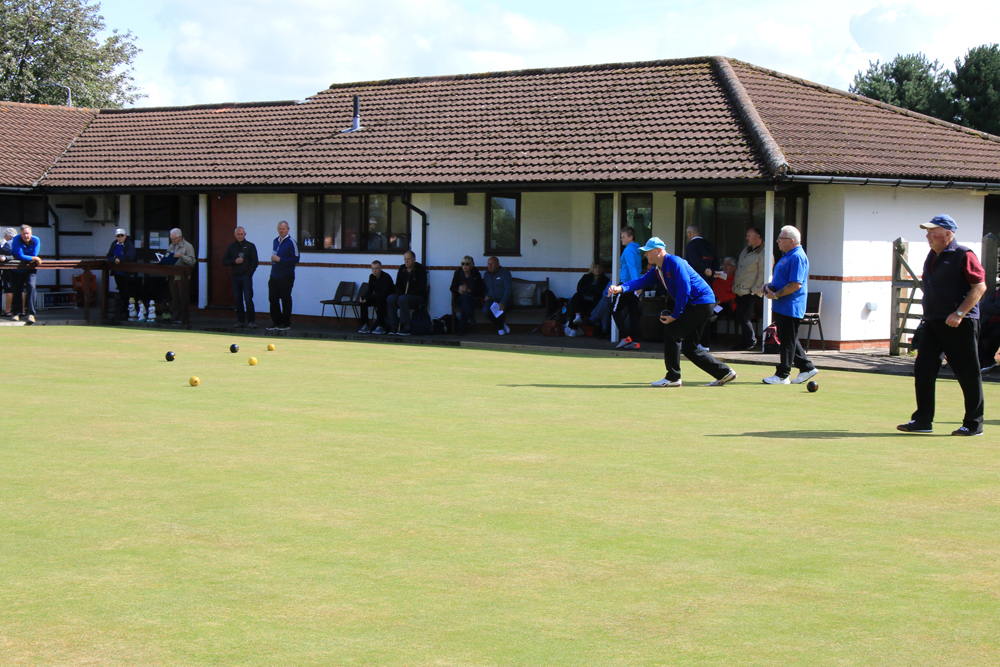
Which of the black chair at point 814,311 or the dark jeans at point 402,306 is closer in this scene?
the black chair at point 814,311

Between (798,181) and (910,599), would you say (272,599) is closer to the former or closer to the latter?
(910,599)

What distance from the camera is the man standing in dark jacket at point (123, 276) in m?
23.4

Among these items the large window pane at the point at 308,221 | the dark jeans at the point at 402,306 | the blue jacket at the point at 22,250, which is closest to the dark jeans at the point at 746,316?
the dark jeans at the point at 402,306

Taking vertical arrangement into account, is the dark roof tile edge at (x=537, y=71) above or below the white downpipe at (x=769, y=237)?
above

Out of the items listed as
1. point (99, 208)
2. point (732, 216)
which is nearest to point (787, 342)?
point (732, 216)

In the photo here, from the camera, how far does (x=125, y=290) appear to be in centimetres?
2364

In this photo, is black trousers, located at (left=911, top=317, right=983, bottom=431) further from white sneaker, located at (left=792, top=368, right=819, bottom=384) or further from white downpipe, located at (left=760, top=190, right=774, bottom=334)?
white downpipe, located at (left=760, top=190, right=774, bottom=334)

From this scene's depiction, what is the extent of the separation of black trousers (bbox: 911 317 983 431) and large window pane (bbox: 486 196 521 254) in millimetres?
12504

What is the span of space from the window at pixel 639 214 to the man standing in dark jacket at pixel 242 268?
6970 millimetres

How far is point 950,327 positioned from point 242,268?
14.8 metres

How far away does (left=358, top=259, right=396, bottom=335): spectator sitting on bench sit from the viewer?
21.3 m

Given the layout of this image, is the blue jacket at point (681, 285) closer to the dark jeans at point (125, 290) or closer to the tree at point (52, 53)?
the dark jeans at point (125, 290)

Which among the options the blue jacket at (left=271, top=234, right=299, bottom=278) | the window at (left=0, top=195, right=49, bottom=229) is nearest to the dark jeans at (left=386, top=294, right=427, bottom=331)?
the blue jacket at (left=271, top=234, right=299, bottom=278)

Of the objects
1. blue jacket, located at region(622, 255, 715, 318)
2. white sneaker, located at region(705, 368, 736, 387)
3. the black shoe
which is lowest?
the black shoe
